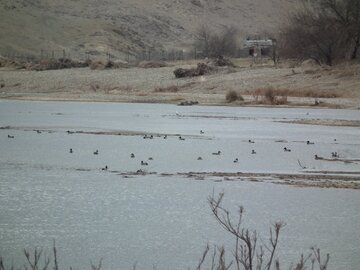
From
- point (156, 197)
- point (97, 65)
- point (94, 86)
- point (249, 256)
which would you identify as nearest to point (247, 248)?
point (249, 256)

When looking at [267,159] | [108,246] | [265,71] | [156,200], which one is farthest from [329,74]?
[108,246]

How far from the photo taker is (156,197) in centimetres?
1066

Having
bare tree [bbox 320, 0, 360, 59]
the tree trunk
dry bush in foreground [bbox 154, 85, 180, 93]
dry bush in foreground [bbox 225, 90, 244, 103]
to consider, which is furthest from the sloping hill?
dry bush in foreground [bbox 225, 90, 244, 103]

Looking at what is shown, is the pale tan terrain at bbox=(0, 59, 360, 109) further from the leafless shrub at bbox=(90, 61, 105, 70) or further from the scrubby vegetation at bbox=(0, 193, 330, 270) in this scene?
the scrubby vegetation at bbox=(0, 193, 330, 270)

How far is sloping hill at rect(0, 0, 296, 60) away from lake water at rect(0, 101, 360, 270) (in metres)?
58.8

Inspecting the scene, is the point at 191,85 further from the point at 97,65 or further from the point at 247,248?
the point at 247,248

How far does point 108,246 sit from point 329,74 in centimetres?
3115

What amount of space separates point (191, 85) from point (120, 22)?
180ft

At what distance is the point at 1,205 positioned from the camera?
9898 millimetres

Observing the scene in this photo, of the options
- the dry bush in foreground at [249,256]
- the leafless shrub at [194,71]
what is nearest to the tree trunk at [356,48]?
Answer: the leafless shrub at [194,71]

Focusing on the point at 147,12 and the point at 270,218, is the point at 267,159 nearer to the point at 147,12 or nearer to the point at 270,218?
the point at 270,218

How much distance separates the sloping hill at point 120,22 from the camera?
8106 cm

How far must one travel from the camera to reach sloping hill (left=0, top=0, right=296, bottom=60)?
81.1 meters

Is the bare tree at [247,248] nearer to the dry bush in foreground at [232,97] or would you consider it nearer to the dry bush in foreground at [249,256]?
the dry bush in foreground at [249,256]
